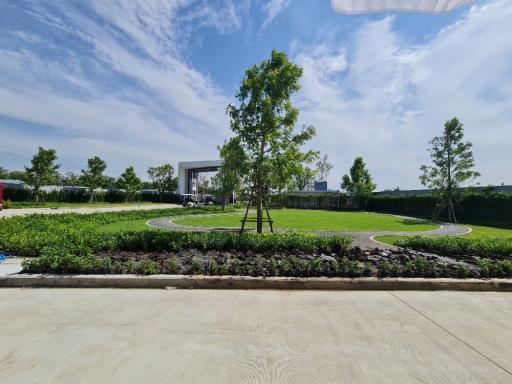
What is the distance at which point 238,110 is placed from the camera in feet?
Answer: 34.1

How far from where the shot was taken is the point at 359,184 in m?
39.0

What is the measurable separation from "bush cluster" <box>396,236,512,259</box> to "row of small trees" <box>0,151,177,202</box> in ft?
133

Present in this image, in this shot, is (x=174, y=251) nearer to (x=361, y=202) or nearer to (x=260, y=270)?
(x=260, y=270)

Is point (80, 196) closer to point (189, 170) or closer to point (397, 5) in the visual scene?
point (189, 170)

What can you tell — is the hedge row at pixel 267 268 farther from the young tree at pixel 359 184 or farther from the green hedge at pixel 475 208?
the young tree at pixel 359 184

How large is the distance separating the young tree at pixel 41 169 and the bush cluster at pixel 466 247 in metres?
40.2

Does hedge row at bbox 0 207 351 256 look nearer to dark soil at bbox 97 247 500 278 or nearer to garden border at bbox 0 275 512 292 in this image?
dark soil at bbox 97 247 500 278

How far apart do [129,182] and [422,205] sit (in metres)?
42.3

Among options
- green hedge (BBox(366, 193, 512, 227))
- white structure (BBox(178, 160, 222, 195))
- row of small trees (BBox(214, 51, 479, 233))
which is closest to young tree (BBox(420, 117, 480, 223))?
green hedge (BBox(366, 193, 512, 227))

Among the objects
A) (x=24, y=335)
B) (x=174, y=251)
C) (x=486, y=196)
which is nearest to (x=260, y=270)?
(x=174, y=251)

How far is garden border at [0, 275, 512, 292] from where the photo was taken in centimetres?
479

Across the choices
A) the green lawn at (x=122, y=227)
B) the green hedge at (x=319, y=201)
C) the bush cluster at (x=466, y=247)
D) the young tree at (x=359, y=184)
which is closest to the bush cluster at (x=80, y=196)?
the green hedge at (x=319, y=201)

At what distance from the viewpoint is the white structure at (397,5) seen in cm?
320

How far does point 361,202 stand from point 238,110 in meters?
33.8
